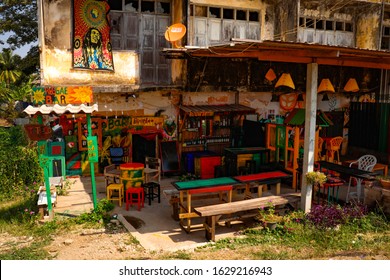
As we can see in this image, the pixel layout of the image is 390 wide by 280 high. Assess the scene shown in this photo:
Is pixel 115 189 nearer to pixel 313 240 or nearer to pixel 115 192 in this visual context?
pixel 115 192

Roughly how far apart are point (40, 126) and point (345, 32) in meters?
13.9

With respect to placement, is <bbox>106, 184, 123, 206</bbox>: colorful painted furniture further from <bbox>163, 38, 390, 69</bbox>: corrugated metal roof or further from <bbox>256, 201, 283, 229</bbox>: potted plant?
<bbox>163, 38, 390, 69</bbox>: corrugated metal roof

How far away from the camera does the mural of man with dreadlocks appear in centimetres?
1258

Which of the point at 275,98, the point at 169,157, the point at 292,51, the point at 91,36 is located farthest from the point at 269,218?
the point at 275,98

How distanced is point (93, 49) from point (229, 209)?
767 cm

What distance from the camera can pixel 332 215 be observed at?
347 inches

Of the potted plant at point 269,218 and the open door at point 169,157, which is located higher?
the open door at point 169,157

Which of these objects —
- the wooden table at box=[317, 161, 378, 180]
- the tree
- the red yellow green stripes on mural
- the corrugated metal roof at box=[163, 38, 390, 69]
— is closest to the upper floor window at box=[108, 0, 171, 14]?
the corrugated metal roof at box=[163, 38, 390, 69]

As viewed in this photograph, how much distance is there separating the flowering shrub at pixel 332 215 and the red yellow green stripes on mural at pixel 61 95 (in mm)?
6300

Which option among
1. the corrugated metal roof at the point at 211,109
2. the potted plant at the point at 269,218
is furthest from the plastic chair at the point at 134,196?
the corrugated metal roof at the point at 211,109

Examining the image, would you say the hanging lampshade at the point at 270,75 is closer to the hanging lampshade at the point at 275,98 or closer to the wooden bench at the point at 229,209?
the hanging lampshade at the point at 275,98

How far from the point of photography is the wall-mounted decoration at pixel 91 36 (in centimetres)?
1242

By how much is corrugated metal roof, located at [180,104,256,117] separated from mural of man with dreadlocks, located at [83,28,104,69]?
347 cm

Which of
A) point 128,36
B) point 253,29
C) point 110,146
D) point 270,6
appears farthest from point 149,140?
point 270,6
